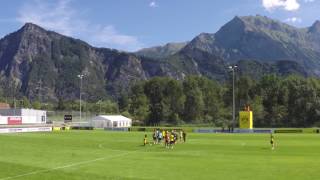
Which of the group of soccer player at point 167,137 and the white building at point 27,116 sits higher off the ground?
Answer: the white building at point 27,116

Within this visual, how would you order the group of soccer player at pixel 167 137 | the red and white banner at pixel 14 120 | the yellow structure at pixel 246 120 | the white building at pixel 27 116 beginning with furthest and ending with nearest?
the white building at pixel 27 116
the red and white banner at pixel 14 120
the yellow structure at pixel 246 120
the group of soccer player at pixel 167 137

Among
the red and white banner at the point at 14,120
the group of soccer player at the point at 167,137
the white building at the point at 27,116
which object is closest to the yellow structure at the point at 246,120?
the group of soccer player at the point at 167,137

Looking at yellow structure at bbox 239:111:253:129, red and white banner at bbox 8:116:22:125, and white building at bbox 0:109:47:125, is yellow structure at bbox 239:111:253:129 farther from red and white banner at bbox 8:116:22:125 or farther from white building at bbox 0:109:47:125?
white building at bbox 0:109:47:125

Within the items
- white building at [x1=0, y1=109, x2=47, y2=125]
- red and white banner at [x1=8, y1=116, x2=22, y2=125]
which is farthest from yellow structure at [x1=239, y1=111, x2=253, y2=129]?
white building at [x1=0, y1=109, x2=47, y2=125]

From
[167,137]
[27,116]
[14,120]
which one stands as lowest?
[167,137]

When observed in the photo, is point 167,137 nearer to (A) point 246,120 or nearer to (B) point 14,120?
(A) point 246,120

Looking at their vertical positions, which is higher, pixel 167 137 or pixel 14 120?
pixel 14 120

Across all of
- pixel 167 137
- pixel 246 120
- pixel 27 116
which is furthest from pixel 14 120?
pixel 167 137

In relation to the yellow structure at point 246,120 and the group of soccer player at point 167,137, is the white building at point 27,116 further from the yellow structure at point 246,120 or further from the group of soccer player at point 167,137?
the group of soccer player at point 167,137

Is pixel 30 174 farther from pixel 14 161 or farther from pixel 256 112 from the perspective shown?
pixel 256 112

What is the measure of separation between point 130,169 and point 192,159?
378 inches

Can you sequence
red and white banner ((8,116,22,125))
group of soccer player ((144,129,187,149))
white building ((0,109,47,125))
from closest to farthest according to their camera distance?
group of soccer player ((144,129,187,149)) → red and white banner ((8,116,22,125)) → white building ((0,109,47,125))

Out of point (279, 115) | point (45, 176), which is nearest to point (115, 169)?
point (45, 176)

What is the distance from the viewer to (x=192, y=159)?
45.3 meters
